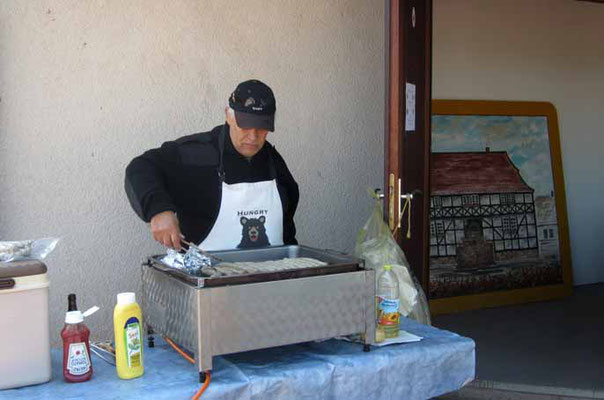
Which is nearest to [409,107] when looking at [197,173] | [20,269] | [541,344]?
[197,173]

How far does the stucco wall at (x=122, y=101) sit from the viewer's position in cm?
310

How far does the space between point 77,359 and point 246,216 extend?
113cm

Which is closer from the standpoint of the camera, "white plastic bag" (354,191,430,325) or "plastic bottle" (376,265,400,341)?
"plastic bottle" (376,265,400,341)

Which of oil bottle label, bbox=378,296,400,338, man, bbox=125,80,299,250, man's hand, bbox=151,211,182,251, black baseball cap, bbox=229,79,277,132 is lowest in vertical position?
oil bottle label, bbox=378,296,400,338

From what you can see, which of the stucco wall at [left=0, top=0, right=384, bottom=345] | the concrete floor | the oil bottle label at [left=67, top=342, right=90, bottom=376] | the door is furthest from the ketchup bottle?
the concrete floor

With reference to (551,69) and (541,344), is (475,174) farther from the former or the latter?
(541,344)

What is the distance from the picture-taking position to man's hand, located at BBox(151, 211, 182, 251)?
219 cm

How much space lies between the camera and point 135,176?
2.50 m

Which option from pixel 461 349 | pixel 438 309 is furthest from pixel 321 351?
pixel 438 309

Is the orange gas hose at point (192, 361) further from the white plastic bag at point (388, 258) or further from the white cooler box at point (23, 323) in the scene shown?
the white plastic bag at point (388, 258)

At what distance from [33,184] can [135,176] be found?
0.89 metres

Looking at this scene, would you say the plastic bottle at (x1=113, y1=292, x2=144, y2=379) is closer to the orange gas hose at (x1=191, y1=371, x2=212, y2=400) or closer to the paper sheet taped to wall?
the orange gas hose at (x1=191, y1=371, x2=212, y2=400)

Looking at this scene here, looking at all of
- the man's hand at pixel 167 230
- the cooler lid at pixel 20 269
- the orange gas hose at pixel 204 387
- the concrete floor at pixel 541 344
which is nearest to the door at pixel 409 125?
the concrete floor at pixel 541 344

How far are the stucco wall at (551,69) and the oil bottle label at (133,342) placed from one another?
4144mm
